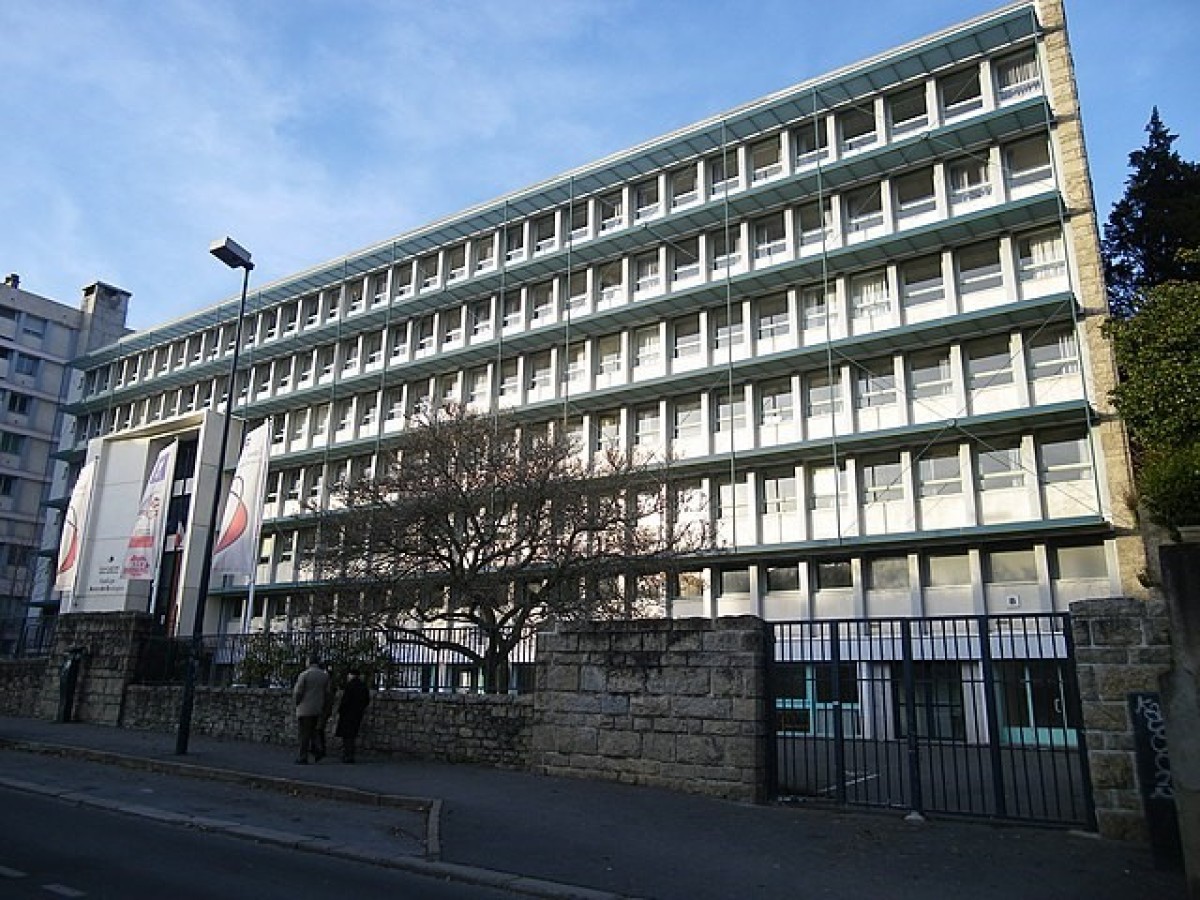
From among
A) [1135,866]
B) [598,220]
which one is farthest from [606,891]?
[598,220]

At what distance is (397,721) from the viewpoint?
48.0 ft

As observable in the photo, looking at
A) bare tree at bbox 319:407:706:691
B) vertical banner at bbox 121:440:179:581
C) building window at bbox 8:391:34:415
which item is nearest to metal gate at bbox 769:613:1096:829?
bare tree at bbox 319:407:706:691

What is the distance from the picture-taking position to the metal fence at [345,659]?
1517 centimetres

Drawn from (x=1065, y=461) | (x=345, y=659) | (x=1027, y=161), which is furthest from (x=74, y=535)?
(x=1027, y=161)

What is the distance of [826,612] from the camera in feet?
91.9

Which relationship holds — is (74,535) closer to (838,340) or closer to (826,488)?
(826,488)

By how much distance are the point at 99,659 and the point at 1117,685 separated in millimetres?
20673

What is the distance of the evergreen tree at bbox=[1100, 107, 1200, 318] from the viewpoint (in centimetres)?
2888

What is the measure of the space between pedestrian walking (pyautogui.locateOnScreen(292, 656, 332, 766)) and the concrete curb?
1468mm

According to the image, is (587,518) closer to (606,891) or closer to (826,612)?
(826,612)

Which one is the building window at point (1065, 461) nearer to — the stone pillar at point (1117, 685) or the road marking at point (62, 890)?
the stone pillar at point (1117, 685)

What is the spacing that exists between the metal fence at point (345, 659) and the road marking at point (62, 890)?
26.0ft

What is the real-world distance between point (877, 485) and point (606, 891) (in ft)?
76.5

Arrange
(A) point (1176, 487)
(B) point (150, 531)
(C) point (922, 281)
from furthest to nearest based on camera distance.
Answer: (C) point (922, 281) → (B) point (150, 531) → (A) point (1176, 487)
